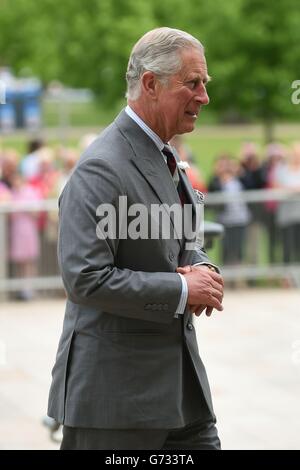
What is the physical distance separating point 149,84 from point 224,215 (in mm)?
9220

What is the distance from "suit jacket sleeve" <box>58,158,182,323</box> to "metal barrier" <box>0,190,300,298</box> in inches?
347

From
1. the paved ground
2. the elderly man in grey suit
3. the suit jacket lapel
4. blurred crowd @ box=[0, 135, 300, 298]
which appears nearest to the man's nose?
the elderly man in grey suit

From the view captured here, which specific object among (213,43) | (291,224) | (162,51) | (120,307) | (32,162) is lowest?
(120,307)

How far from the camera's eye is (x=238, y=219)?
43.3ft

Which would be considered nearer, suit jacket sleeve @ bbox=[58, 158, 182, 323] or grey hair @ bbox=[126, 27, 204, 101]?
suit jacket sleeve @ bbox=[58, 158, 182, 323]

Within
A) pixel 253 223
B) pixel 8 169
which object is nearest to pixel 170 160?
pixel 8 169

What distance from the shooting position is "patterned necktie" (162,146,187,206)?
4234 millimetres

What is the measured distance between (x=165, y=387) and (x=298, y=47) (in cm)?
1782

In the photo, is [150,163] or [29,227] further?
[29,227]

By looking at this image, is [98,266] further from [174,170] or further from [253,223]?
[253,223]

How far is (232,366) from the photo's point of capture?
9.73m

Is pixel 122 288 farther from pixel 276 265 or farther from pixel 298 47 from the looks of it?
pixel 298 47

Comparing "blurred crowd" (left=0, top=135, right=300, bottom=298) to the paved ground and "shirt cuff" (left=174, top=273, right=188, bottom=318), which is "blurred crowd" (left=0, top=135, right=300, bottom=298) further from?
"shirt cuff" (left=174, top=273, right=188, bottom=318)
